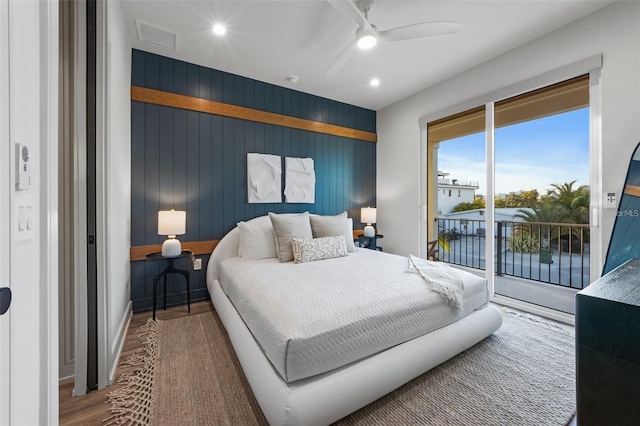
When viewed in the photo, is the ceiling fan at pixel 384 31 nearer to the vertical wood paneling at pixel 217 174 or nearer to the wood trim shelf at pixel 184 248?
the vertical wood paneling at pixel 217 174

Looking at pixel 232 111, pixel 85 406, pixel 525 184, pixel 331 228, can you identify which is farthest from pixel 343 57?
pixel 85 406

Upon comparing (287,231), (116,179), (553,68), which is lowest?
(287,231)

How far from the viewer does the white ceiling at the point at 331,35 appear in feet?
7.16

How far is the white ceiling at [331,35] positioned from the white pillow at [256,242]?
1.91 meters

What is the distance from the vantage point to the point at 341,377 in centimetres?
132

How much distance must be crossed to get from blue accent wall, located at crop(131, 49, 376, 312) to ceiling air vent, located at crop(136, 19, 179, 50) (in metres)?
0.26

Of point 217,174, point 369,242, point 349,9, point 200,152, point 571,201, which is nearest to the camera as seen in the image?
point 349,9

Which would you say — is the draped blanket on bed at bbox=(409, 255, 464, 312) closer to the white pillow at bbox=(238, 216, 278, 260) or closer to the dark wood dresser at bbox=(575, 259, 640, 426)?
the dark wood dresser at bbox=(575, 259, 640, 426)

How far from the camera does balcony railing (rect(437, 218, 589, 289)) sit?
2.87 m
